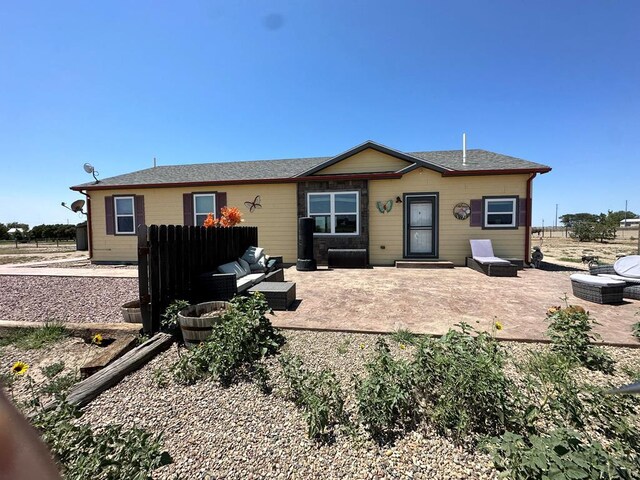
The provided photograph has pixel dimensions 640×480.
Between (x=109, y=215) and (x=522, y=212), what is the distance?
1533 cm

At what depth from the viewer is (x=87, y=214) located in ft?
38.7

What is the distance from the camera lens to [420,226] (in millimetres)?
10266

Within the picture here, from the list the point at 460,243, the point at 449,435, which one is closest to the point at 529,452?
the point at 449,435

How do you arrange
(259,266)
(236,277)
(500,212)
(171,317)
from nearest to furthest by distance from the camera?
(171,317), (236,277), (259,266), (500,212)

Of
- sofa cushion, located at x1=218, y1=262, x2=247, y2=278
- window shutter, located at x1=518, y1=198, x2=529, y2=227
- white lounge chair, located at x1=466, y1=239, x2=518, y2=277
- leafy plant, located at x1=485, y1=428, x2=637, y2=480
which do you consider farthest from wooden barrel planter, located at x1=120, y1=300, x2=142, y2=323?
window shutter, located at x1=518, y1=198, x2=529, y2=227

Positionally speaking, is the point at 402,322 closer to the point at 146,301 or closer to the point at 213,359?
the point at 213,359

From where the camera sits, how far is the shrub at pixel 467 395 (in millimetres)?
2070

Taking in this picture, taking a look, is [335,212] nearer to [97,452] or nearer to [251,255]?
[251,255]

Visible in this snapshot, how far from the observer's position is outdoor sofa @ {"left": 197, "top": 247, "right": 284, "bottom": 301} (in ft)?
15.4

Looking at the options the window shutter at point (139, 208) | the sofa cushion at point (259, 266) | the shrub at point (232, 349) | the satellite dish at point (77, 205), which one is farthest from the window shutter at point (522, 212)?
the satellite dish at point (77, 205)

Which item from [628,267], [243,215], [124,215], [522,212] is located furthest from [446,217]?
[124,215]

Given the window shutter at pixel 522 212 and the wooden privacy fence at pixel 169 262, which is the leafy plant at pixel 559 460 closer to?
the wooden privacy fence at pixel 169 262

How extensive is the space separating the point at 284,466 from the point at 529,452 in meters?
1.44

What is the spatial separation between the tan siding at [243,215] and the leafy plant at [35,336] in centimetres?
745
